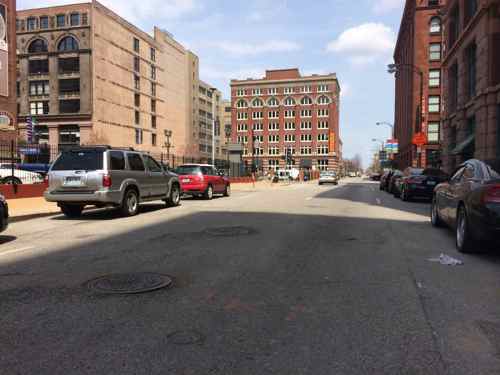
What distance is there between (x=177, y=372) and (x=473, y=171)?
21.9 feet

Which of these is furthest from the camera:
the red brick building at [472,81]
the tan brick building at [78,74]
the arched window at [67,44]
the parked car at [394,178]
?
the arched window at [67,44]

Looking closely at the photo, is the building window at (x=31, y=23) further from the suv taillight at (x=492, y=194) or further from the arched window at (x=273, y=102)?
the arched window at (x=273, y=102)

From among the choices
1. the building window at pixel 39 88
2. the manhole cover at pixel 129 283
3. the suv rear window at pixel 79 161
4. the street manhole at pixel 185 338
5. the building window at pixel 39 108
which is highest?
the building window at pixel 39 88

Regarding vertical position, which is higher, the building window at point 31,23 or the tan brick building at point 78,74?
the building window at point 31,23

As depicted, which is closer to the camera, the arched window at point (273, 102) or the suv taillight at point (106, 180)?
the suv taillight at point (106, 180)

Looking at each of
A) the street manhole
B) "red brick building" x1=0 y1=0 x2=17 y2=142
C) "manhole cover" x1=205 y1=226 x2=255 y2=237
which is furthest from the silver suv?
"red brick building" x1=0 y1=0 x2=17 y2=142

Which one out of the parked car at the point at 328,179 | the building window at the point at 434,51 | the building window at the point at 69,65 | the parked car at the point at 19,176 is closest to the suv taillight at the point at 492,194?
the parked car at the point at 19,176

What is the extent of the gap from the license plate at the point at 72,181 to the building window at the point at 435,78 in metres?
58.1

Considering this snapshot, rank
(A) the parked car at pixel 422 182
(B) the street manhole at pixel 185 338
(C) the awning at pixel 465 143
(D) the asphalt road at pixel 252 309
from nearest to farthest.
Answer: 1. (D) the asphalt road at pixel 252 309
2. (B) the street manhole at pixel 185 338
3. (A) the parked car at pixel 422 182
4. (C) the awning at pixel 465 143

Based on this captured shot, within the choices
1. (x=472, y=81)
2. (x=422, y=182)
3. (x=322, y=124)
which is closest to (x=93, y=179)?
(x=422, y=182)

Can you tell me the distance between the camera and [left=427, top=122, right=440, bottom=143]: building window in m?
58.4

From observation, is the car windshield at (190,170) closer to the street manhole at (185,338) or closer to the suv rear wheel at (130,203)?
the suv rear wheel at (130,203)

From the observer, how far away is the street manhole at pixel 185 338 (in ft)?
11.4

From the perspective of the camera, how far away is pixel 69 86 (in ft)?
211
